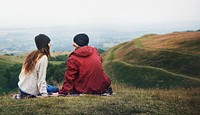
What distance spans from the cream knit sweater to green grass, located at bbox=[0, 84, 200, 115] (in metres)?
0.49

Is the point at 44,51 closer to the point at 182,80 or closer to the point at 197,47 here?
the point at 182,80

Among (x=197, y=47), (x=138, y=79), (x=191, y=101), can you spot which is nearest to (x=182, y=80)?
(x=138, y=79)

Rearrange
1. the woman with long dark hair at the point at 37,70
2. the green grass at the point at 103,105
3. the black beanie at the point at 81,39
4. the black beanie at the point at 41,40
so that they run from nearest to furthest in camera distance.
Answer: the green grass at the point at 103,105 → the woman with long dark hair at the point at 37,70 → the black beanie at the point at 41,40 → the black beanie at the point at 81,39

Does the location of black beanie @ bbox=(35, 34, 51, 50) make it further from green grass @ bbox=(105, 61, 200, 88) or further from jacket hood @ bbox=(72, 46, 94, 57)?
green grass @ bbox=(105, 61, 200, 88)

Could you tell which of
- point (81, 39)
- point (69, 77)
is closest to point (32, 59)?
point (69, 77)

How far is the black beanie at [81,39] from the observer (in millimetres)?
12664

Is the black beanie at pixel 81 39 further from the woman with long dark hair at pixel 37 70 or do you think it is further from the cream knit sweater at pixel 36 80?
the cream knit sweater at pixel 36 80

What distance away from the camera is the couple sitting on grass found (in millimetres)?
11508

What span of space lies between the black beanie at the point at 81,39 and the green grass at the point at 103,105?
2140 mm

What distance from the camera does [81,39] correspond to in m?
12.7

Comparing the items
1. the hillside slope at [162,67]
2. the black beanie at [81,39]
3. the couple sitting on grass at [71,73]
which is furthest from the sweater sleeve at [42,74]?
the hillside slope at [162,67]

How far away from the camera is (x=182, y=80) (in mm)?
53125

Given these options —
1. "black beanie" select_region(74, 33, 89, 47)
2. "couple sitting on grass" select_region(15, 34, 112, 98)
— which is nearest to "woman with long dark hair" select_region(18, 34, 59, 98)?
"couple sitting on grass" select_region(15, 34, 112, 98)

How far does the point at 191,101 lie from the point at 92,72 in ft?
11.9
